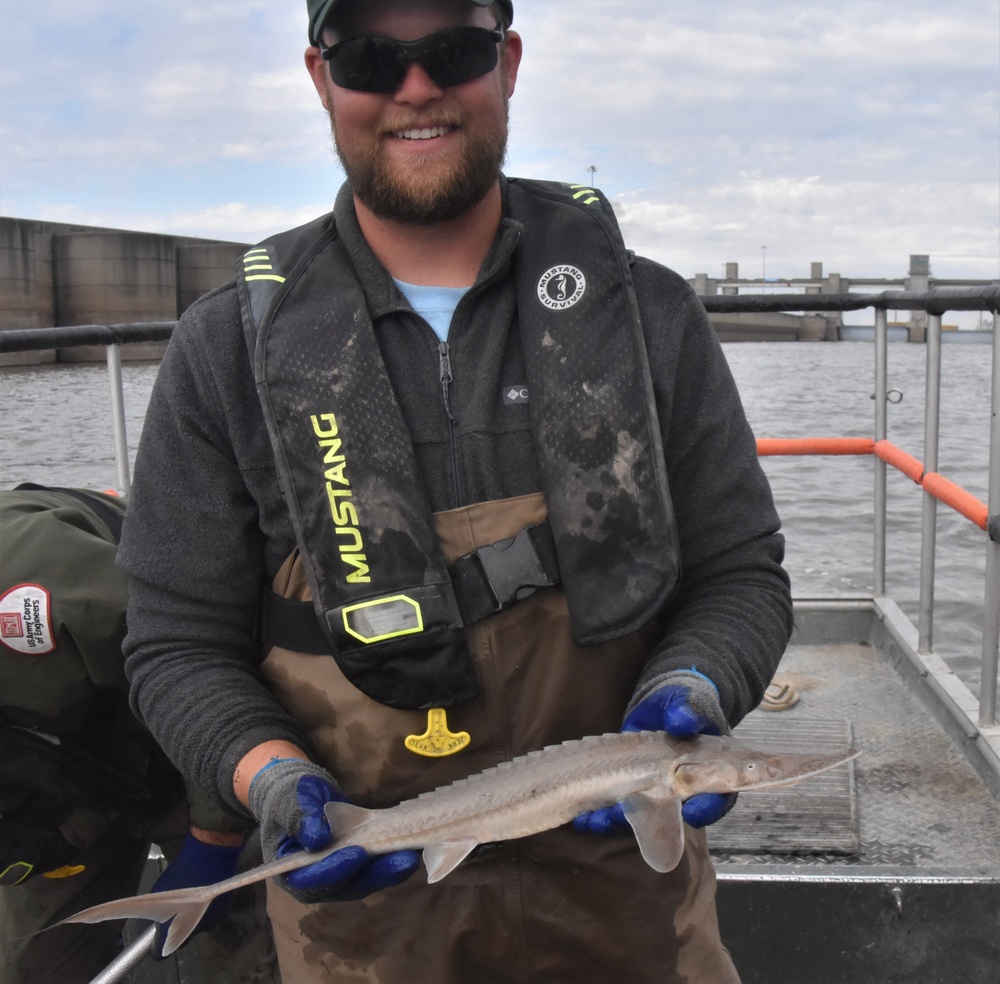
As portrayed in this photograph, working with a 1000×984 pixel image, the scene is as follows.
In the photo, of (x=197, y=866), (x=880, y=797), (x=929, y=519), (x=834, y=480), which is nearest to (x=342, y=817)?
(x=197, y=866)

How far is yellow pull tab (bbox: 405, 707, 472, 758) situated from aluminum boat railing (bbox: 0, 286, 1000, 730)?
72.9 inches

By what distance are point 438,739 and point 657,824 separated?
0.42 metres

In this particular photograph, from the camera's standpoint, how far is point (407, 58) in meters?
1.95

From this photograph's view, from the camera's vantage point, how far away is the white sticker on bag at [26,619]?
2.27 metres

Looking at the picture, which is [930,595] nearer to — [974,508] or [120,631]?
[974,508]

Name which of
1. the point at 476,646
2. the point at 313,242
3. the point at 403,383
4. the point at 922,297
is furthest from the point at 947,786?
the point at 313,242

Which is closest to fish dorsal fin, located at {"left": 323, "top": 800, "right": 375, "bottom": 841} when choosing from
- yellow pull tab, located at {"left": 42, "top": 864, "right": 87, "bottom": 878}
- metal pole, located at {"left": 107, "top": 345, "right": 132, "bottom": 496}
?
yellow pull tab, located at {"left": 42, "top": 864, "right": 87, "bottom": 878}

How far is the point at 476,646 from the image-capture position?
189 cm

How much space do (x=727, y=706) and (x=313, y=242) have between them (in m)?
1.20

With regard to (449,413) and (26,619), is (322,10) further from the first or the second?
(26,619)

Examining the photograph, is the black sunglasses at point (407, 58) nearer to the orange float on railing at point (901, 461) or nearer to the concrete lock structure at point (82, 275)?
the orange float on railing at point (901, 461)

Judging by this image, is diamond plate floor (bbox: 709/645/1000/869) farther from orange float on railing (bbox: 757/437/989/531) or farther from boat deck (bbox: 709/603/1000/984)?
orange float on railing (bbox: 757/437/989/531)

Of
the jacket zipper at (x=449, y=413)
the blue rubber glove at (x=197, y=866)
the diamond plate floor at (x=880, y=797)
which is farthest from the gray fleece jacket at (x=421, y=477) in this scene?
the diamond plate floor at (x=880, y=797)

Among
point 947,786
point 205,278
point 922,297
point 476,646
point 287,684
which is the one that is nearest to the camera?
point 476,646
